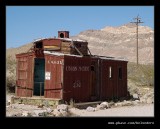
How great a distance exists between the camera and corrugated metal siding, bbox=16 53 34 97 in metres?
22.8

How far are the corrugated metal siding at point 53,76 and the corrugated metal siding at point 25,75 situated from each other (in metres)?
1.48

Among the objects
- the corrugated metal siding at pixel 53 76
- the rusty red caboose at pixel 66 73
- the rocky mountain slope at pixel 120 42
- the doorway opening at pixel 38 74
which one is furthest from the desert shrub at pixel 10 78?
the rocky mountain slope at pixel 120 42

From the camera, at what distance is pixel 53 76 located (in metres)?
21.3

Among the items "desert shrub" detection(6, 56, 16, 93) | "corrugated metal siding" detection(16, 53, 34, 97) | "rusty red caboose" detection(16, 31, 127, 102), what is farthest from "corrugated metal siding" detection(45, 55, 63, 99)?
"desert shrub" detection(6, 56, 16, 93)

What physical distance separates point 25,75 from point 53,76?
8.79 ft

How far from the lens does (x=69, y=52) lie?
23.6 metres

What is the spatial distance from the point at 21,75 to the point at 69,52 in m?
3.43

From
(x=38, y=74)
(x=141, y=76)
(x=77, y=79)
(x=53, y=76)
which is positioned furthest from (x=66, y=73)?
(x=141, y=76)

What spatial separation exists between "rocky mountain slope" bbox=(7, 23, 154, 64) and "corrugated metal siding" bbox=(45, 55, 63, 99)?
75.2 m

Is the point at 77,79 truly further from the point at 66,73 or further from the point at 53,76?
the point at 53,76

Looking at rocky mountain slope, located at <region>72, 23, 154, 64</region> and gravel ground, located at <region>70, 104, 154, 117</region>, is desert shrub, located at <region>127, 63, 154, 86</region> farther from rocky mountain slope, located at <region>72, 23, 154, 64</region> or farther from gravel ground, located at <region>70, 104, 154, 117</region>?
rocky mountain slope, located at <region>72, 23, 154, 64</region>

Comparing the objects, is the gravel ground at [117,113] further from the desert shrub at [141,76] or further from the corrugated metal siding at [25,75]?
the desert shrub at [141,76]

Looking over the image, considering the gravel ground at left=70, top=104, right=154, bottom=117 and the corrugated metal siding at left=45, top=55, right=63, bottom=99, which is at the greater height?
the corrugated metal siding at left=45, top=55, right=63, bottom=99
